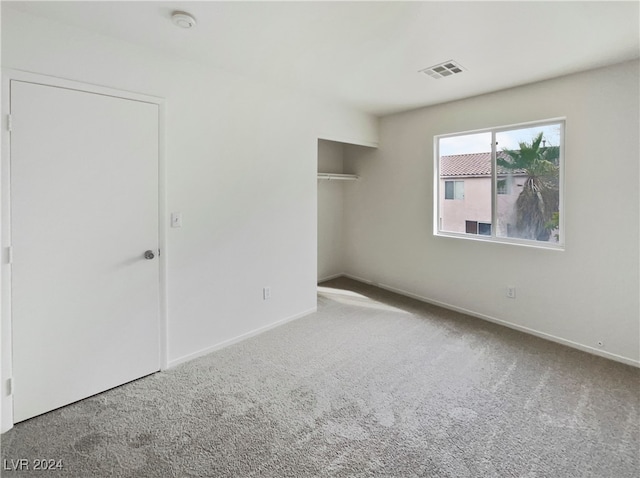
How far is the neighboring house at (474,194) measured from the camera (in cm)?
362

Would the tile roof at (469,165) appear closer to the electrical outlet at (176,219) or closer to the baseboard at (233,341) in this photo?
the baseboard at (233,341)

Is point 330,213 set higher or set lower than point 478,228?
higher

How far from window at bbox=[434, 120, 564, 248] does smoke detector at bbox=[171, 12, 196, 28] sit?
3082 millimetres

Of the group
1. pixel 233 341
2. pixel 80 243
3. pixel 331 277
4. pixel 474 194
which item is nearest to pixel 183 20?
pixel 80 243

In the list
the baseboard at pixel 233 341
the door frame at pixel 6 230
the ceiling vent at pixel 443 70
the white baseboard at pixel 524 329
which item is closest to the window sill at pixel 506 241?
the white baseboard at pixel 524 329

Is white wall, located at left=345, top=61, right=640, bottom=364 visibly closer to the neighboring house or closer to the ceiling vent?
the neighboring house

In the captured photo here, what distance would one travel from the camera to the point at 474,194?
12.9 ft

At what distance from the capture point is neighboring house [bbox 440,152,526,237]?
3.62 meters

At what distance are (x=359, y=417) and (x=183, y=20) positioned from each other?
277 cm

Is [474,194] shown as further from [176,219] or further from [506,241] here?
[176,219]

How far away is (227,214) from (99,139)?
3.70 feet

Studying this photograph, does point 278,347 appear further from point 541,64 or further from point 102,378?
point 541,64

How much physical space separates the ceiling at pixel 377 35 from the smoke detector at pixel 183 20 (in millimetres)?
38

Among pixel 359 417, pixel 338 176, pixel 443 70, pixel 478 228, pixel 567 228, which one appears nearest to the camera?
pixel 359 417
